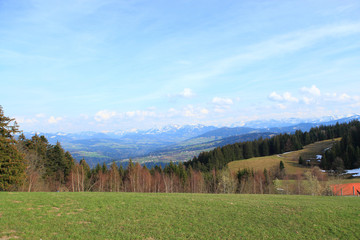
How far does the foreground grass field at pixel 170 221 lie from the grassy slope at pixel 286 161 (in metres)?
84.0

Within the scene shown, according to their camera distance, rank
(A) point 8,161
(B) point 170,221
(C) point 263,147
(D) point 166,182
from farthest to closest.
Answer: (C) point 263,147 < (D) point 166,182 < (A) point 8,161 < (B) point 170,221

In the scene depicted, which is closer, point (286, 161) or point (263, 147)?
point (286, 161)

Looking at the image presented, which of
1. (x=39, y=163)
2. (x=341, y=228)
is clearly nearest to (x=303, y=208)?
(x=341, y=228)

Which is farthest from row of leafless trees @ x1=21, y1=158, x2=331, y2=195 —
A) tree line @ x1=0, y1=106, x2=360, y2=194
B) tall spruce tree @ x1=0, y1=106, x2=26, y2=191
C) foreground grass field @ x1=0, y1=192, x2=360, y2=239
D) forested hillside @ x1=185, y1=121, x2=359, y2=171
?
foreground grass field @ x1=0, y1=192, x2=360, y2=239

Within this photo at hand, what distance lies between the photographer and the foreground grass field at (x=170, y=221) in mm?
12375

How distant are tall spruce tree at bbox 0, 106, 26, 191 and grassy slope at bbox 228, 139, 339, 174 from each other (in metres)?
86.1

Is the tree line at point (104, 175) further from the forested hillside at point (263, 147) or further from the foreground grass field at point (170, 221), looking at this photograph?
the foreground grass field at point (170, 221)

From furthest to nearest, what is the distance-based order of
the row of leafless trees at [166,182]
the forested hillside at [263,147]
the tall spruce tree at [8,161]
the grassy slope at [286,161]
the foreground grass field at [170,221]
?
the forested hillside at [263,147]
the grassy slope at [286,161]
the row of leafless trees at [166,182]
the tall spruce tree at [8,161]
the foreground grass field at [170,221]

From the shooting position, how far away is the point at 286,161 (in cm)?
11062

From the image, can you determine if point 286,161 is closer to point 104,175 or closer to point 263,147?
point 263,147

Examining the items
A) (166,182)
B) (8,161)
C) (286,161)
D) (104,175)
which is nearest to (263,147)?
(286,161)

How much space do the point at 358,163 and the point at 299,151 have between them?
40198mm

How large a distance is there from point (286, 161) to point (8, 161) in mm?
111867

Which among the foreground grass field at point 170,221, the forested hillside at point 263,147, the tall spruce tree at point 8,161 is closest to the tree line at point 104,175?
the tall spruce tree at point 8,161
